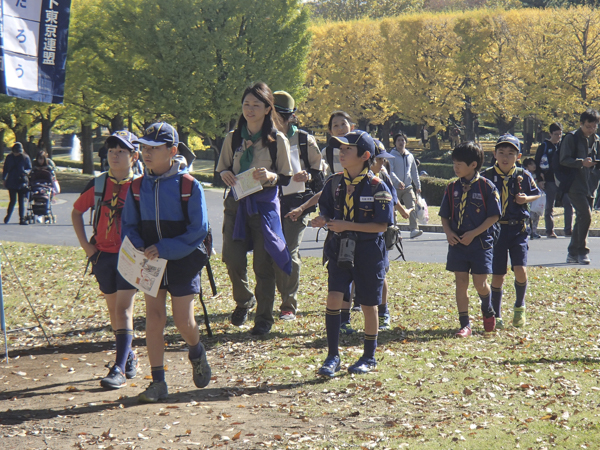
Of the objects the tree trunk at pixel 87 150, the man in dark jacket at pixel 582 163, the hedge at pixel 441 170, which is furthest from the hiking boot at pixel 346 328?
the tree trunk at pixel 87 150

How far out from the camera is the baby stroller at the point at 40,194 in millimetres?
19438

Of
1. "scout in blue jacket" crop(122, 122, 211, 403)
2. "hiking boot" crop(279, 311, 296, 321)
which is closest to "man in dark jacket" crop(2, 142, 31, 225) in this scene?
"hiking boot" crop(279, 311, 296, 321)

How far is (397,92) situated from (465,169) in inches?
1804

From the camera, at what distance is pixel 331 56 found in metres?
54.1

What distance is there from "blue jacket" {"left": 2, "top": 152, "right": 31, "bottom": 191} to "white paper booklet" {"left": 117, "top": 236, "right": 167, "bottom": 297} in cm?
1567

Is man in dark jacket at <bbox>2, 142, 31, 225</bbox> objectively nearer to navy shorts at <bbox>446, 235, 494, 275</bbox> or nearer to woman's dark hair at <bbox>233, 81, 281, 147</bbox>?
woman's dark hair at <bbox>233, 81, 281, 147</bbox>

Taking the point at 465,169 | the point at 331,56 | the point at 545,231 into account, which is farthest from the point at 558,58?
the point at 465,169

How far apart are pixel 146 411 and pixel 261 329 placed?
2254 millimetres

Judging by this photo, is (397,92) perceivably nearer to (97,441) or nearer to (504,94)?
(504,94)

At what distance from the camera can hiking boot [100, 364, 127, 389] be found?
527 centimetres

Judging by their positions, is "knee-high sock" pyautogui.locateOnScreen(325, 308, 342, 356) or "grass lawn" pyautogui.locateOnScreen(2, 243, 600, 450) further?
"knee-high sock" pyautogui.locateOnScreen(325, 308, 342, 356)

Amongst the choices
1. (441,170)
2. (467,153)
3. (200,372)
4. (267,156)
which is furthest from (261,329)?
(441,170)

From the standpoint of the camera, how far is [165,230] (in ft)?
→ 16.2

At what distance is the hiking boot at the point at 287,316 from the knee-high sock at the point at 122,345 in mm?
2429
